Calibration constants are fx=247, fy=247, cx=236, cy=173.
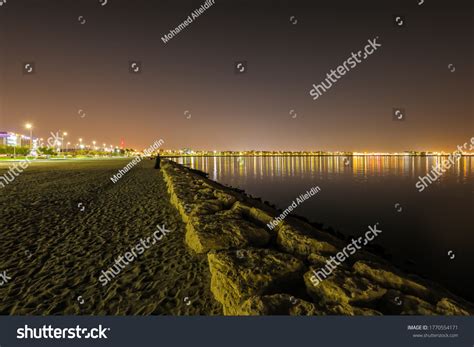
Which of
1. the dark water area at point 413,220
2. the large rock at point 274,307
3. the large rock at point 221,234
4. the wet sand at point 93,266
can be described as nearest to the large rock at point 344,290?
the large rock at point 274,307

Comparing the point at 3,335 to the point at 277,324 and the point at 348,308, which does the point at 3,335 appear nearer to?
the point at 277,324

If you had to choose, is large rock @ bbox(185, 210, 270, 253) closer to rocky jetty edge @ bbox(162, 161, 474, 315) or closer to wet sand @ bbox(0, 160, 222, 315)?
rocky jetty edge @ bbox(162, 161, 474, 315)

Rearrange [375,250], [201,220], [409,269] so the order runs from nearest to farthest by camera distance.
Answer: [201,220] → [409,269] → [375,250]

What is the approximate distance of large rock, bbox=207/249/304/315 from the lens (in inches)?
162

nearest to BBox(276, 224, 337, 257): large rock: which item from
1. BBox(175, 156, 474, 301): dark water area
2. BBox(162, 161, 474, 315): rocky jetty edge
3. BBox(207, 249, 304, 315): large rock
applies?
BBox(162, 161, 474, 315): rocky jetty edge

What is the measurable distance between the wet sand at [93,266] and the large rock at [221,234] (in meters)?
0.37

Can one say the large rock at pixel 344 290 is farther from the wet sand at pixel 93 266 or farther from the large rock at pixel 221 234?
the large rock at pixel 221 234

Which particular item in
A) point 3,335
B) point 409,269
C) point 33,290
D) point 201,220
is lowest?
point 409,269

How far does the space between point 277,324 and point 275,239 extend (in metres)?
3.38

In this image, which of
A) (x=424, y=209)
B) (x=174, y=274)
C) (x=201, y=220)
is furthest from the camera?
(x=424, y=209)

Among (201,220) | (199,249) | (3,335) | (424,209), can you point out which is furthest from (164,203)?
(424,209)

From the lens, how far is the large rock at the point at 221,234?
19.7 ft

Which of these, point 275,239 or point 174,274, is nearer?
point 174,274

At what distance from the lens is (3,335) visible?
12.7 feet
